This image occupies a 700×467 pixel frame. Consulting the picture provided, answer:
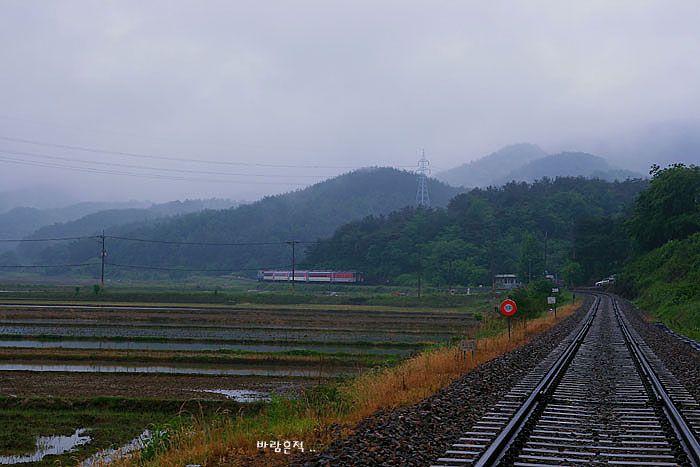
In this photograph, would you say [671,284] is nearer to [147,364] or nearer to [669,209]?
[669,209]

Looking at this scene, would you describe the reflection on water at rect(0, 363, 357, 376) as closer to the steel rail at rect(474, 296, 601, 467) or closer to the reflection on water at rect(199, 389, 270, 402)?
the reflection on water at rect(199, 389, 270, 402)

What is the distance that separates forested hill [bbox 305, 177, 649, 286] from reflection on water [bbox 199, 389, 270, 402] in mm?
84333

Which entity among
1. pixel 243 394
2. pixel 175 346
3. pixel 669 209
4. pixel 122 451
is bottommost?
pixel 175 346

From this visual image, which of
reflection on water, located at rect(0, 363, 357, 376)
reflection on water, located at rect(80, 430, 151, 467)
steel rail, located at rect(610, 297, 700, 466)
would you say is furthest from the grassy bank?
reflection on water, located at rect(80, 430, 151, 467)

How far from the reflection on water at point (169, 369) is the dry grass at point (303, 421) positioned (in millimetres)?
7020

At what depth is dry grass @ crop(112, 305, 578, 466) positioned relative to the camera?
7.77 meters

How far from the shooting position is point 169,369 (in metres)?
23.1

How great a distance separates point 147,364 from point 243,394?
24.3ft

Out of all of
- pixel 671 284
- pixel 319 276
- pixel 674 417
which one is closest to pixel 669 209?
pixel 671 284

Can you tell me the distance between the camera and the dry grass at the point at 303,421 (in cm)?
777

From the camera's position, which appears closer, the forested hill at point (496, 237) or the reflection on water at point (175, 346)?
the reflection on water at point (175, 346)

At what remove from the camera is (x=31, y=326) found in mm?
37281

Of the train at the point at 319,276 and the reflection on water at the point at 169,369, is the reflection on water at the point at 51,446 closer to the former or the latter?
the reflection on water at the point at 169,369

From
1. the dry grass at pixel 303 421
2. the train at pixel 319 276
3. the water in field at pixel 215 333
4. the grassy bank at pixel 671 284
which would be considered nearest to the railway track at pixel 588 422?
the dry grass at pixel 303 421
